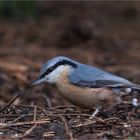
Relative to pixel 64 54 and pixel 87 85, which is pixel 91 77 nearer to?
pixel 87 85

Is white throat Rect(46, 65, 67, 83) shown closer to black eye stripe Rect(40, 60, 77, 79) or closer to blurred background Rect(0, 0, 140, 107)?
black eye stripe Rect(40, 60, 77, 79)

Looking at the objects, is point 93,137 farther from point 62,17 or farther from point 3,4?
point 62,17

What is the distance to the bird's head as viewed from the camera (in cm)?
561

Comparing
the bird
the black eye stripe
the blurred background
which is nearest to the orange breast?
the bird

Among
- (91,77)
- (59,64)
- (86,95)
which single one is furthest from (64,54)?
(86,95)

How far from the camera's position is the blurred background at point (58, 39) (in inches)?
317

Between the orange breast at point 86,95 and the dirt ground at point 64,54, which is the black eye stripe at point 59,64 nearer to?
the orange breast at point 86,95

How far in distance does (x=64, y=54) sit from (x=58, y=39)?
2.14ft

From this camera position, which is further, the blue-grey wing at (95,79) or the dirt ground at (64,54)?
the blue-grey wing at (95,79)

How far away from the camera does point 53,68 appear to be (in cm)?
566

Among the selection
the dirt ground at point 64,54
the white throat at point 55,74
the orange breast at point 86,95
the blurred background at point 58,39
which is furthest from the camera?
the blurred background at point 58,39

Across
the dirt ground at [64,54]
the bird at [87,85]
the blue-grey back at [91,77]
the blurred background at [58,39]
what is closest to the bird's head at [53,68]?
the bird at [87,85]

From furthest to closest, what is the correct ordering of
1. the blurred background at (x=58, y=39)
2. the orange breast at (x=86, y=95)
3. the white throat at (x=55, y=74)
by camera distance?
the blurred background at (x=58, y=39) < the white throat at (x=55, y=74) < the orange breast at (x=86, y=95)

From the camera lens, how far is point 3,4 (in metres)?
10.1
